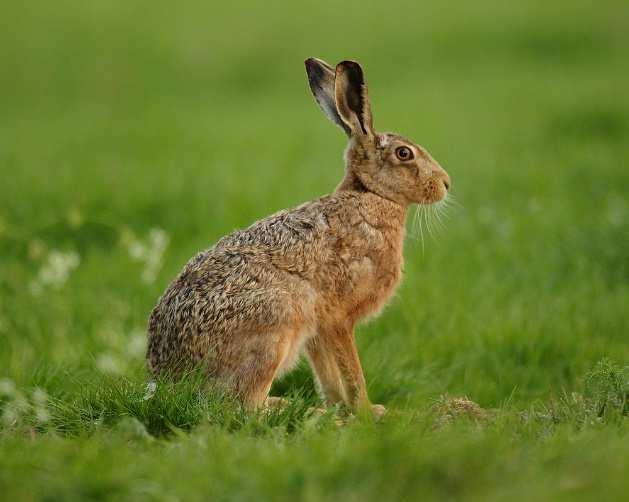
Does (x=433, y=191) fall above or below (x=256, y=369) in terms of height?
above

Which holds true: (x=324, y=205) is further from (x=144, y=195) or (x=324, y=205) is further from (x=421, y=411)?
(x=144, y=195)

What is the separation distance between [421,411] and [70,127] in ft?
34.4

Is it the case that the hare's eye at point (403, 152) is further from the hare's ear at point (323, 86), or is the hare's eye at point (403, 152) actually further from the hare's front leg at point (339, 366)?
the hare's front leg at point (339, 366)

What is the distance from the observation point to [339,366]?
535 centimetres

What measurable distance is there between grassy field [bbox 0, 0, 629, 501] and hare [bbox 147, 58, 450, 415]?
0.24m

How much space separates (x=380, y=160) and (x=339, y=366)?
1.27m

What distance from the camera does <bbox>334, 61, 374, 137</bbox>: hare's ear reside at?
18.1ft

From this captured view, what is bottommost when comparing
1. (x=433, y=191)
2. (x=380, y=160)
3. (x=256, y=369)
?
(x=256, y=369)

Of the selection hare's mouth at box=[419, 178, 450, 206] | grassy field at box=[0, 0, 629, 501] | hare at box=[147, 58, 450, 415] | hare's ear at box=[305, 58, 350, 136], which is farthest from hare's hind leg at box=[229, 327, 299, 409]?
hare's ear at box=[305, 58, 350, 136]

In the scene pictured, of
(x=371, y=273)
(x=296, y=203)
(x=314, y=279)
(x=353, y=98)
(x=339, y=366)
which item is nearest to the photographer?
(x=314, y=279)

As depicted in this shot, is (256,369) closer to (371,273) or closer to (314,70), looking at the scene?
(371,273)

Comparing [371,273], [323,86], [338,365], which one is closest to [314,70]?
[323,86]

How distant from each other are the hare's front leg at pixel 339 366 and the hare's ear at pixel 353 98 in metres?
1.22

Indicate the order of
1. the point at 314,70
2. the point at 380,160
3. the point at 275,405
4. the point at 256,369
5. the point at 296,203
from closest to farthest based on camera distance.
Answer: the point at 256,369
the point at 275,405
the point at 380,160
the point at 314,70
the point at 296,203
